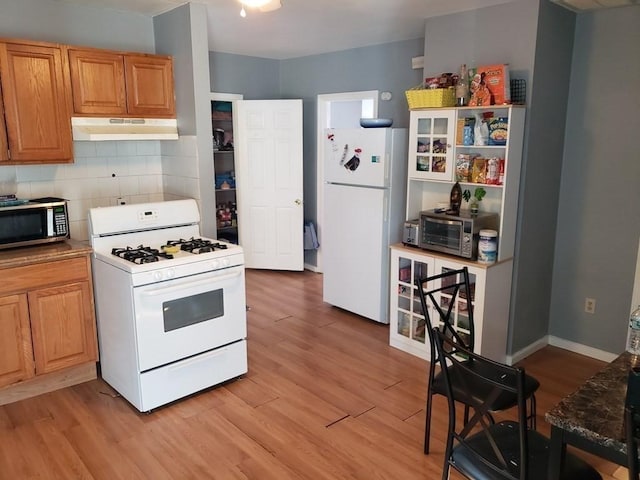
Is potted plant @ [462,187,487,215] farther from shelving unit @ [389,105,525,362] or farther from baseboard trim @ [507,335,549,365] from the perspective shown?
baseboard trim @ [507,335,549,365]

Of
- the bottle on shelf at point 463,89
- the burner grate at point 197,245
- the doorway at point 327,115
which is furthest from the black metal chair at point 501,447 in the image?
the doorway at point 327,115

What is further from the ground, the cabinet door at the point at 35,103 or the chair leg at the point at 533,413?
the cabinet door at the point at 35,103

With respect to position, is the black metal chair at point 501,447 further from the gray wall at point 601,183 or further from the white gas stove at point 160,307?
the gray wall at point 601,183

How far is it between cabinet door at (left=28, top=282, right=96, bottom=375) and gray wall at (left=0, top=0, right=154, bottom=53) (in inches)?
68.2

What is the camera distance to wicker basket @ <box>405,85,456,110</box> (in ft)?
11.2

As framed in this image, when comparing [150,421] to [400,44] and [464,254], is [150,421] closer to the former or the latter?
[464,254]

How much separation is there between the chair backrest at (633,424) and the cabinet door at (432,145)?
2273 millimetres

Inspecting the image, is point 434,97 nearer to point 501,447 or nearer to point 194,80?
point 194,80

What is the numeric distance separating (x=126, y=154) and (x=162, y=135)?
0.44 meters

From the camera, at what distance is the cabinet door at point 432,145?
134 inches

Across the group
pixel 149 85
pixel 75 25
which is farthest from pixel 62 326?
pixel 75 25

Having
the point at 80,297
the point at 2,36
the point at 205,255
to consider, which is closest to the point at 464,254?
the point at 205,255

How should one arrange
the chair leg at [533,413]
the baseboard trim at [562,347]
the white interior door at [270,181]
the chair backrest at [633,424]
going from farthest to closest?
the white interior door at [270,181] < the baseboard trim at [562,347] < the chair leg at [533,413] < the chair backrest at [633,424]

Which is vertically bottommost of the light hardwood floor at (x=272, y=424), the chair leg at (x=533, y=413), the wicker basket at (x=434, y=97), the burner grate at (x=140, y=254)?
the light hardwood floor at (x=272, y=424)
